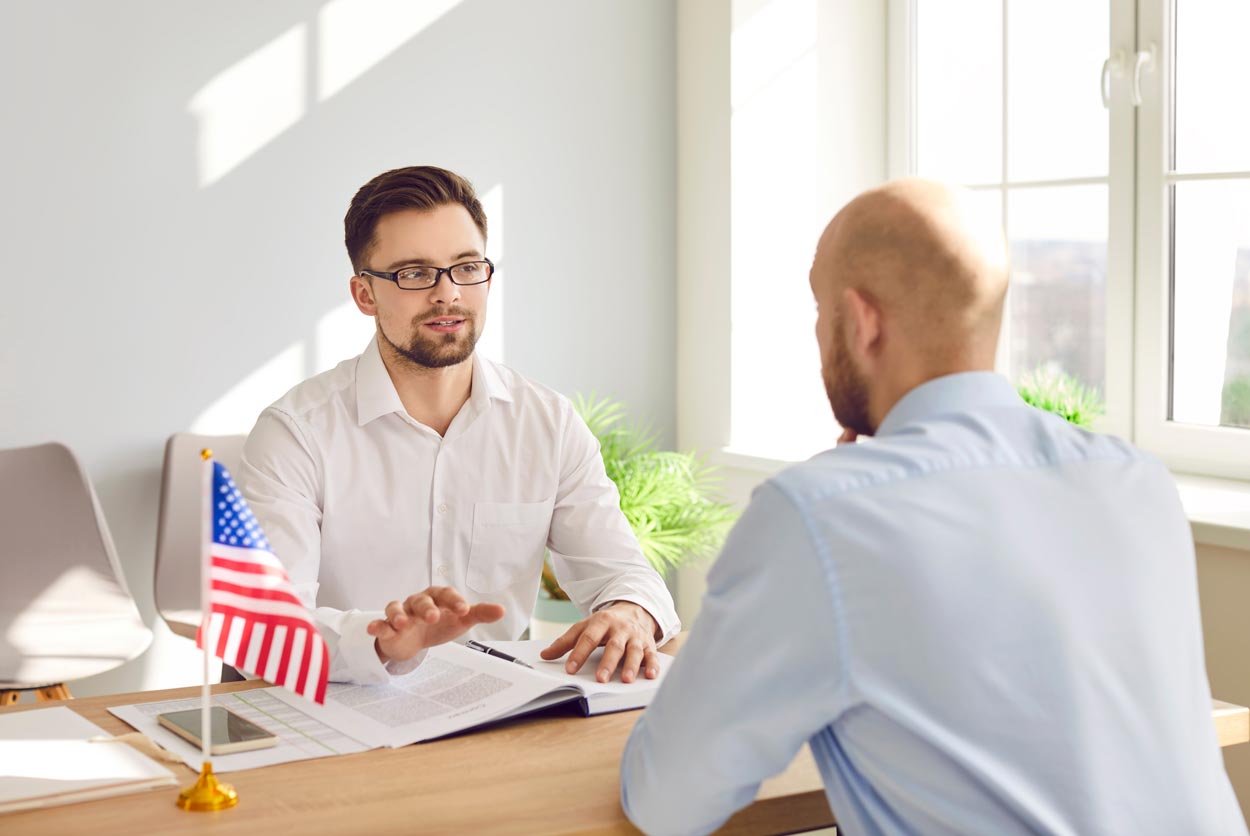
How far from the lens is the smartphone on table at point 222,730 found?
1446mm

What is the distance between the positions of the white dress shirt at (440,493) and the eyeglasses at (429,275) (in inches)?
6.0

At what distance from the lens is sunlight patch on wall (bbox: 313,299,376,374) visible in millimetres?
3801

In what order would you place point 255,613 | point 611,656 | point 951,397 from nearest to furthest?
1. point 951,397
2. point 255,613
3. point 611,656

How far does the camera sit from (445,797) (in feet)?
4.30

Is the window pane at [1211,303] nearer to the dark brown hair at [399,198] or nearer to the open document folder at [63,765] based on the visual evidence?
the dark brown hair at [399,198]

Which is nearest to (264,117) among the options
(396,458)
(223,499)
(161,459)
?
(161,459)

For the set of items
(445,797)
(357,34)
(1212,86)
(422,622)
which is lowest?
(445,797)

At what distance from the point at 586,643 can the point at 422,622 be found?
248 mm

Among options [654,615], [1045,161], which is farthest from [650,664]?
[1045,161]

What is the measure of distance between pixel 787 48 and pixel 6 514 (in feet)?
8.23

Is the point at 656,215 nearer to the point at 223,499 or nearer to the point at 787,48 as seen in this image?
the point at 787,48

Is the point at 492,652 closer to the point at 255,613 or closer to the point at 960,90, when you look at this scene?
the point at 255,613

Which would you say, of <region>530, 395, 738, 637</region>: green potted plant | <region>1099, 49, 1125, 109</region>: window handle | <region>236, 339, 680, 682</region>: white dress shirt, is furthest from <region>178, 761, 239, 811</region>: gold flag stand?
<region>1099, 49, 1125, 109</region>: window handle

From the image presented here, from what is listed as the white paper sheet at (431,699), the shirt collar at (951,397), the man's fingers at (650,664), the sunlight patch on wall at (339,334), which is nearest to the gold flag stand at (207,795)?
the white paper sheet at (431,699)
